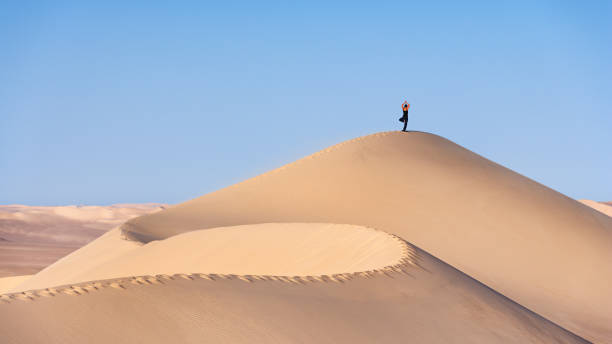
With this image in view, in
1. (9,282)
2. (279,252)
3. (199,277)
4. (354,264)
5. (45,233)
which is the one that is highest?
(199,277)

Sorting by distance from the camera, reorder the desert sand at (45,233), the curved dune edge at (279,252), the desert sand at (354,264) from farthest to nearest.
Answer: the desert sand at (45,233) → the curved dune edge at (279,252) → the desert sand at (354,264)

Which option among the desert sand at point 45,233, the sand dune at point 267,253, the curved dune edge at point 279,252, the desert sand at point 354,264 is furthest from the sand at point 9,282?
the sand dune at point 267,253

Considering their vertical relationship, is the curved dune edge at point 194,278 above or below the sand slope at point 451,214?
above

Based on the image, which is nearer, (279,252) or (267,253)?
(279,252)

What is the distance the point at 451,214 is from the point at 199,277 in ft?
45.2

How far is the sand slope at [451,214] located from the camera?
50.0 feet

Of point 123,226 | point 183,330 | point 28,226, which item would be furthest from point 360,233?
point 28,226

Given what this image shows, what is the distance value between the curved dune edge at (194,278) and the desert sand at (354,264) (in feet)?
0.07

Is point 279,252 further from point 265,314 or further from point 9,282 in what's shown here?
point 9,282

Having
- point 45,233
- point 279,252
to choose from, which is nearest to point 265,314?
point 279,252

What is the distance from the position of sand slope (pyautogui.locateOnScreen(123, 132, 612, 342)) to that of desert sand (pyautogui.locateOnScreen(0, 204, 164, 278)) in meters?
7.16

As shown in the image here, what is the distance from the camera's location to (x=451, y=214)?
1934 cm

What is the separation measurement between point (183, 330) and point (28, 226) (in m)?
45.1

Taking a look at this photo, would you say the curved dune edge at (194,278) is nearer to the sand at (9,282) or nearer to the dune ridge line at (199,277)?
the dune ridge line at (199,277)
